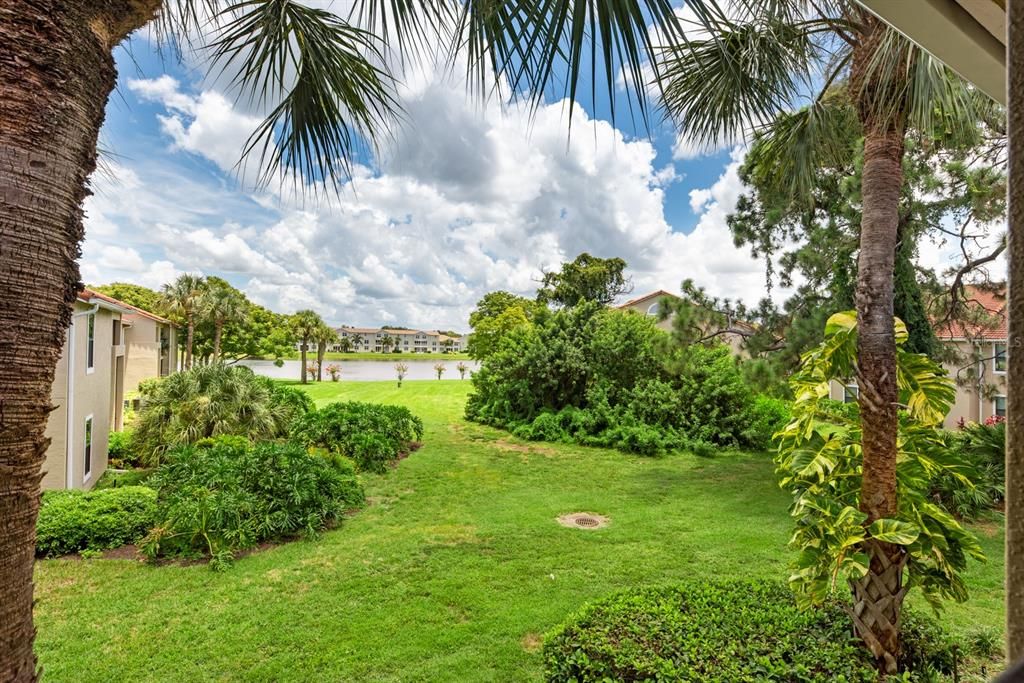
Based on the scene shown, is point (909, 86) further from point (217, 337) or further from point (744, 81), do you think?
point (217, 337)

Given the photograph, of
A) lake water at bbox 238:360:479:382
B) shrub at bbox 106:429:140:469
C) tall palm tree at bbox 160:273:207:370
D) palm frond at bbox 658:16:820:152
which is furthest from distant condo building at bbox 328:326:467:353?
palm frond at bbox 658:16:820:152

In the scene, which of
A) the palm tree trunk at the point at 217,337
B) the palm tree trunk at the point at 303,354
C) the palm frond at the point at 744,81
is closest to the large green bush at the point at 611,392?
the palm frond at the point at 744,81

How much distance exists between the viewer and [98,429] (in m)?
7.92

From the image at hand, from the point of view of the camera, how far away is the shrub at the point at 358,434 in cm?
863

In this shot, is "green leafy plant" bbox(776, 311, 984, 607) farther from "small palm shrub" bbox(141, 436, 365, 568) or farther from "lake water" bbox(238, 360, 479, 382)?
"lake water" bbox(238, 360, 479, 382)

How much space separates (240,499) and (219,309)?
21.3 metres

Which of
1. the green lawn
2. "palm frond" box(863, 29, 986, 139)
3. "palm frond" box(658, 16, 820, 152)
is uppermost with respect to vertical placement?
"palm frond" box(658, 16, 820, 152)

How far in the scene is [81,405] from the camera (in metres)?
6.90

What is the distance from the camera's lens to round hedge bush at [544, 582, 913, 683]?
227cm

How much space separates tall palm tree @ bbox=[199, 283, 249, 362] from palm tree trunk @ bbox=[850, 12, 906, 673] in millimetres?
25252

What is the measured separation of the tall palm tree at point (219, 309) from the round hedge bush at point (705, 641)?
24263 millimetres

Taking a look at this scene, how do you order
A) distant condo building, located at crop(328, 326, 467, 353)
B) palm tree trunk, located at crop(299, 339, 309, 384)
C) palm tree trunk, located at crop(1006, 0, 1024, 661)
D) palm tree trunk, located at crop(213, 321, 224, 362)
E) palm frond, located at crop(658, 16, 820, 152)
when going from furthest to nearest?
distant condo building, located at crop(328, 326, 467, 353), palm tree trunk, located at crop(299, 339, 309, 384), palm tree trunk, located at crop(213, 321, 224, 362), palm frond, located at crop(658, 16, 820, 152), palm tree trunk, located at crop(1006, 0, 1024, 661)

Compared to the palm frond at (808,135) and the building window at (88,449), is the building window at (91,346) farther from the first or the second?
the palm frond at (808,135)

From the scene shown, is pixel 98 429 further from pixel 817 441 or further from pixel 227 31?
pixel 817 441
